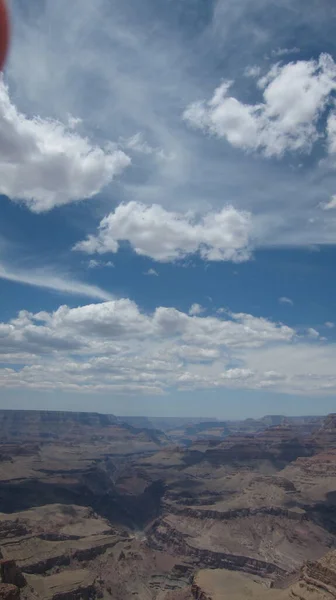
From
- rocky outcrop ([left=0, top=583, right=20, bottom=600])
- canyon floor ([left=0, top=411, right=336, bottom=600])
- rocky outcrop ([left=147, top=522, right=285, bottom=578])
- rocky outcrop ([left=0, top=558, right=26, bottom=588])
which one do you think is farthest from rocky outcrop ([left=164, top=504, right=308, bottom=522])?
rocky outcrop ([left=0, top=583, right=20, bottom=600])

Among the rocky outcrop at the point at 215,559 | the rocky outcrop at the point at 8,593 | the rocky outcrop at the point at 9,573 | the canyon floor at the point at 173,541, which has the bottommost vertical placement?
the rocky outcrop at the point at 215,559

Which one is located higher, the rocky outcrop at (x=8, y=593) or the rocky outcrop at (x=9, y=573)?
the rocky outcrop at (x=8, y=593)

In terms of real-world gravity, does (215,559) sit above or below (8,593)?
below

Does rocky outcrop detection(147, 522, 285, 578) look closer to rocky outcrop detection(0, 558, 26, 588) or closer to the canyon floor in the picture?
the canyon floor

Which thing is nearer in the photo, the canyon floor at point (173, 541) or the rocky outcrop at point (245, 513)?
the canyon floor at point (173, 541)

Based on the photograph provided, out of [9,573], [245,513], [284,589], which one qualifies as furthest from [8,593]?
[245,513]

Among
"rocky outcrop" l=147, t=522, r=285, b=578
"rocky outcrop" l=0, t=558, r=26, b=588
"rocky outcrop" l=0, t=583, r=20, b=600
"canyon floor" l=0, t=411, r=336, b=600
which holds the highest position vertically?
"rocky outcrop" l=0, t=583, r=20, b=600

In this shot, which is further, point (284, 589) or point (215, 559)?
point (215, 559)

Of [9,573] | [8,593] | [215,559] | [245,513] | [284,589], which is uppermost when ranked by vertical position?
[8,593]

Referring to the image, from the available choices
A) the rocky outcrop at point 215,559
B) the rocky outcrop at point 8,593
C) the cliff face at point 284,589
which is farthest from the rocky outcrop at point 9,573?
the rocky outcrop at point 215,559

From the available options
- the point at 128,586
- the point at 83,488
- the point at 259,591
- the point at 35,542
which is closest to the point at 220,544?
the point at 128,586

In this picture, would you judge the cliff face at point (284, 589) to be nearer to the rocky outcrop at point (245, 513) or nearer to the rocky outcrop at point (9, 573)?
the rocky outcrop at point (9, 573)

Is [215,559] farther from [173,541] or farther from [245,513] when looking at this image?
[245,513]

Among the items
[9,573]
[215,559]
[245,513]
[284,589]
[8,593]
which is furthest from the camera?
[245,513]
